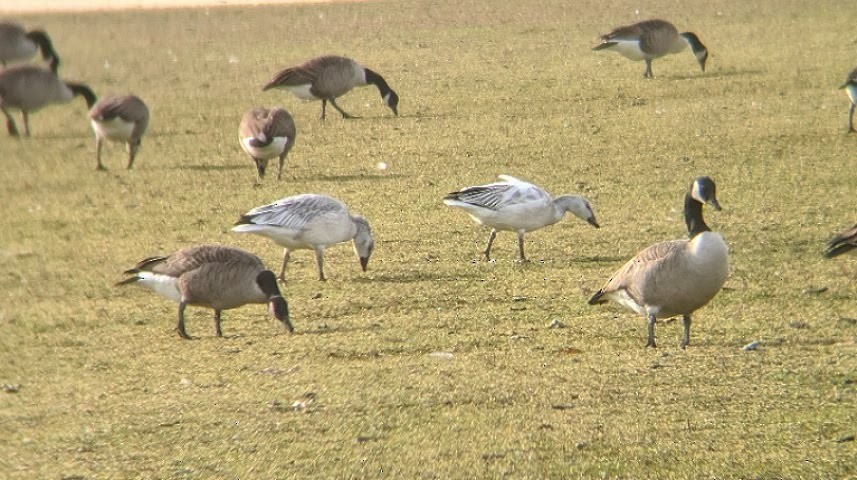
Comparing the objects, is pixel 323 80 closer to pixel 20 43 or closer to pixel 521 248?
pixel 20 43

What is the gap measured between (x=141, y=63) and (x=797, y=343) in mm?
16537

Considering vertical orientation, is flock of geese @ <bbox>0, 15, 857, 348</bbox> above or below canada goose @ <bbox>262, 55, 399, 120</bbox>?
above

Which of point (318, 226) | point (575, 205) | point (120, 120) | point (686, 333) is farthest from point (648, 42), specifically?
point (686, 333)

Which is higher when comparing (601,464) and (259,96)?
(601,464)

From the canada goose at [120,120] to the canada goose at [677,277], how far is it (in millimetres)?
8365

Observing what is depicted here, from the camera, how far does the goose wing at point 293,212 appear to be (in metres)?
10.9

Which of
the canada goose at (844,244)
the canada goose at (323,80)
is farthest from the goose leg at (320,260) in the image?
the canada goose at (323,80)

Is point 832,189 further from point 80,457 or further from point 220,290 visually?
point 80,457

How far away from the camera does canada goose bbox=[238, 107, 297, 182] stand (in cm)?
1448

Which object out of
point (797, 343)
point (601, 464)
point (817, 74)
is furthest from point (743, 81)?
point (601, 464)

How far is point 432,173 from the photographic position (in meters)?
14.9

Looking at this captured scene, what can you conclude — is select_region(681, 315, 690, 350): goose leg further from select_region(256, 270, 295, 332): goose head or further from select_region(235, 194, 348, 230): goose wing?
select_region(235, 194, 348, 230): goose wing

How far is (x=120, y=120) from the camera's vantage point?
15.8 m

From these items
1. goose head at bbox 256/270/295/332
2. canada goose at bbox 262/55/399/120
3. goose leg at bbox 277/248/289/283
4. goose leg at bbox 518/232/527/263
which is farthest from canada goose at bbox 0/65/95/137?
goose head at bbox 256/270/295/332
